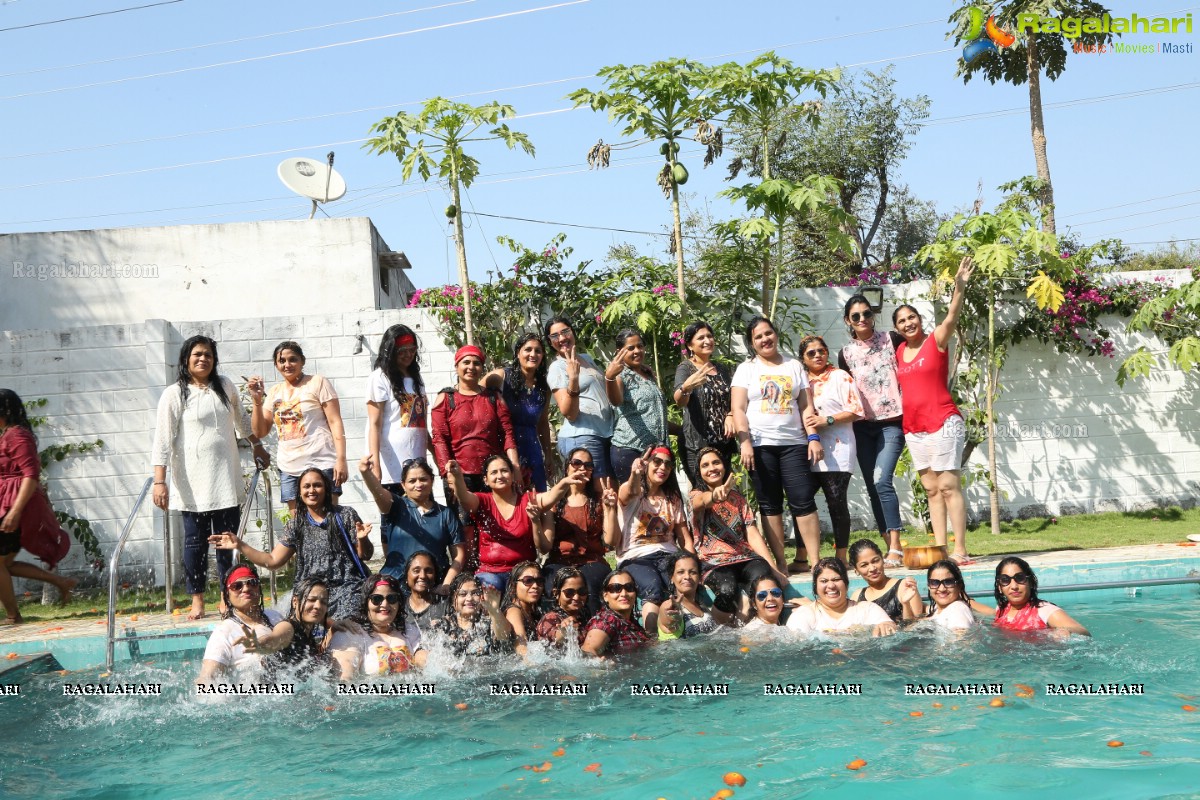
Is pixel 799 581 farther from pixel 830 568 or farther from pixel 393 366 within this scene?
pixel 393 366

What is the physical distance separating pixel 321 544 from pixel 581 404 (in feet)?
5.80

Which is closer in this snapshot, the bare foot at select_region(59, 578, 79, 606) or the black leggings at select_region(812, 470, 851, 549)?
the black leggings at select_region(812, 470, 851, 549)

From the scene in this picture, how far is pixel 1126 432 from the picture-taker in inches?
375

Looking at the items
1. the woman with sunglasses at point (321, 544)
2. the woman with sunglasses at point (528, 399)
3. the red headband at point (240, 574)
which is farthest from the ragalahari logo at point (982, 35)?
the red headband at point (240, 574)

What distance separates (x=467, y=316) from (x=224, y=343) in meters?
2.15

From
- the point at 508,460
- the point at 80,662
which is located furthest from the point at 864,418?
the point at 80,662

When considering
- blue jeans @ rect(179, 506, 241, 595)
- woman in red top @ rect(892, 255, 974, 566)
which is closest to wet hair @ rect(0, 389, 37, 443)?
blue jeans @ rect(179, 506, 241, 595)

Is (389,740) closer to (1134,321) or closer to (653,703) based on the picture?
(653,703)

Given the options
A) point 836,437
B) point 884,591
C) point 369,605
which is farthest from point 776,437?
point 369,605

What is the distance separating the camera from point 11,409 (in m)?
7.24

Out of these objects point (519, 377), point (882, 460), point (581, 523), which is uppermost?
point (519, 377)

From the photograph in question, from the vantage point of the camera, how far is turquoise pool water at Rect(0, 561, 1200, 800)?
3992 mm

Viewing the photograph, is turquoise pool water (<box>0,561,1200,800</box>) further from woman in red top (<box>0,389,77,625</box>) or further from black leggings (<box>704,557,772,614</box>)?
woman in red top (<box>0,389,77,625</box>)

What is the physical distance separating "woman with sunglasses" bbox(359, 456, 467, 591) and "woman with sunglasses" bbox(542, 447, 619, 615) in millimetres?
529
